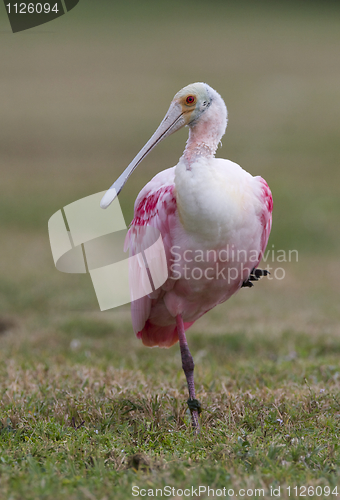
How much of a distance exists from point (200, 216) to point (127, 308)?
4597mm

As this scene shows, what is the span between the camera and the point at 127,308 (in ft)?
26.3

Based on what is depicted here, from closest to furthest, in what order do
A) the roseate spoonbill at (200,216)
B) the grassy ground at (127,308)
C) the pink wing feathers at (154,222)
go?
the grassy ground at (127,308), the roseate spoonbill at (200,216), the pink wing feathers at (154,222)

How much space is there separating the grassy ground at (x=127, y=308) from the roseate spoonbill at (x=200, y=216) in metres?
0.55

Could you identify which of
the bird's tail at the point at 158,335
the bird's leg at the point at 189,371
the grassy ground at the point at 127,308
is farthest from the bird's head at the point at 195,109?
the grassy ground at the point at 127,308

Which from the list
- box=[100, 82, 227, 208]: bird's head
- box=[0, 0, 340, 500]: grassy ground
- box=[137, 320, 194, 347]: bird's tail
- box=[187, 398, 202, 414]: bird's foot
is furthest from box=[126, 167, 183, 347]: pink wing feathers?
box=[187, 398, 202, 414]: bird's foot

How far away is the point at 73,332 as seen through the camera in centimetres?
665

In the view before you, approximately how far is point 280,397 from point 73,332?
313 cm

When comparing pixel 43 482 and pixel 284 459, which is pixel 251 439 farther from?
pixel 43 482

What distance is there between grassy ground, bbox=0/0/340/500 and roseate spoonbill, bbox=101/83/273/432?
55cm

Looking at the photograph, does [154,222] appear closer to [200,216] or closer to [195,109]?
[200,216]

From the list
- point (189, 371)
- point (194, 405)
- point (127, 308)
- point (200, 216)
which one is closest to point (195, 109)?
point (200, 216)

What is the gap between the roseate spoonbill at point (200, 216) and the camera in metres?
3.60

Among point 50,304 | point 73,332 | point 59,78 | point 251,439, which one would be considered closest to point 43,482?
point 251,439

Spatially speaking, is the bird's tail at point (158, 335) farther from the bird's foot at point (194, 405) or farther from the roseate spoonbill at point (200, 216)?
the bird's foot at point (194, 405)
